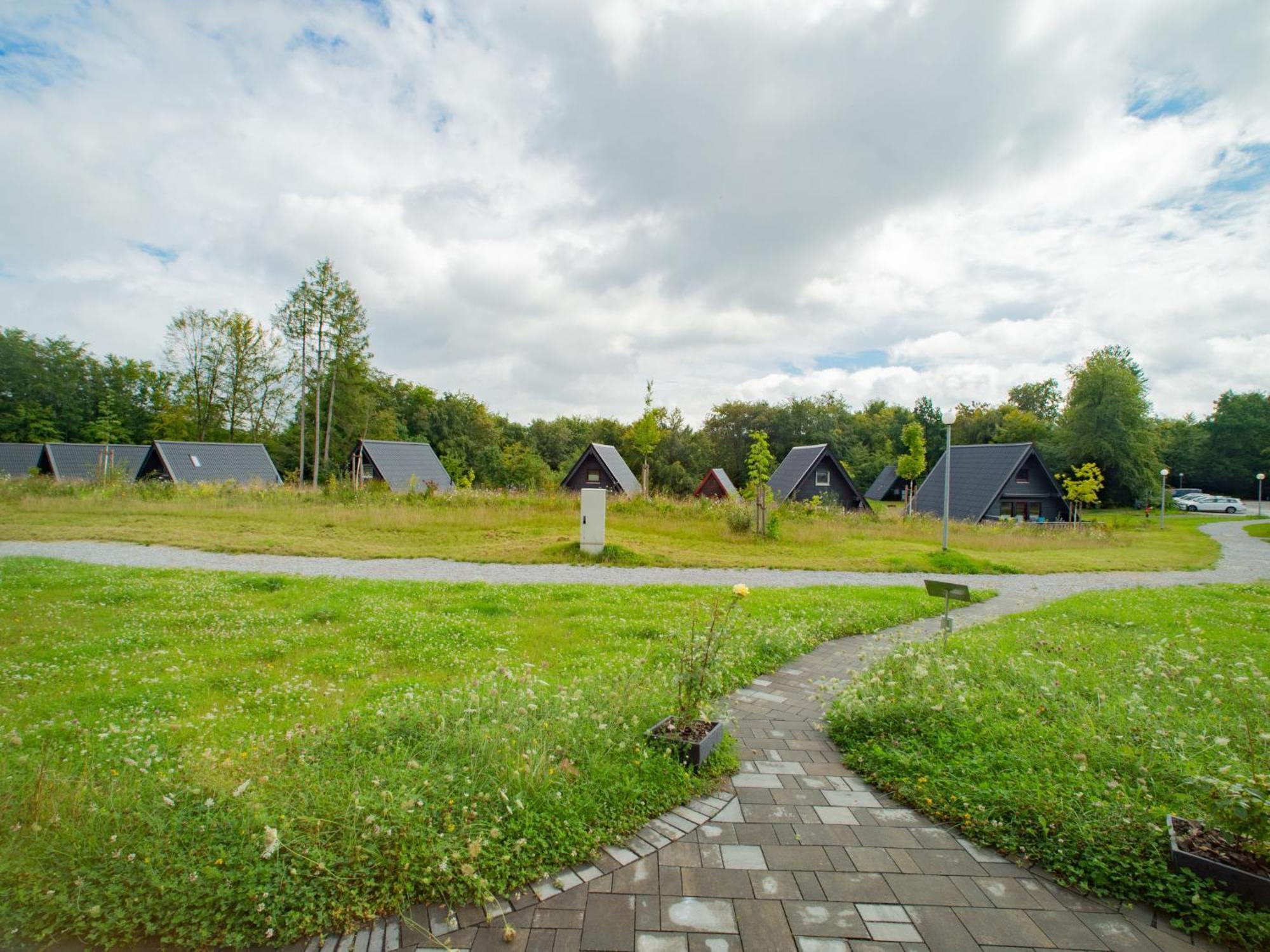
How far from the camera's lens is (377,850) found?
8.41 feet

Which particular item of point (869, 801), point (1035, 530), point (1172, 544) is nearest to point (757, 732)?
point (869, 801)

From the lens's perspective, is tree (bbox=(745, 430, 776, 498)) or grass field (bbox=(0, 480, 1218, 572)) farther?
tree (bbox=(745, 430, 776, 498))

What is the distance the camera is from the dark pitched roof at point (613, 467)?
2977 cm

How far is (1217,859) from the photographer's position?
102 inches

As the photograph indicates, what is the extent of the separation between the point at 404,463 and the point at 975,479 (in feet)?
90.8

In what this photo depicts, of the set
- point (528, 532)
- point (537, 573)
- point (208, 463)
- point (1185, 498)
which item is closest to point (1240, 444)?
point (1185, 498)

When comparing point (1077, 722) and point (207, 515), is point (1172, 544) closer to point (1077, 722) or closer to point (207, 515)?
point (1077, 722)

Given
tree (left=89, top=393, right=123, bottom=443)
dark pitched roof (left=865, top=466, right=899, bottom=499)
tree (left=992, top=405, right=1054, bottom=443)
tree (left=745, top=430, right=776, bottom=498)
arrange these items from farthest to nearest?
tree (left=992, top=405, right=1054, bottom=443), dark pitched roof (left=865, top=466, right=899, bottom=499), tree (left=89, top=393, right=123, bottom=443), tree (left=745, top=430, right=776, bottom=498)

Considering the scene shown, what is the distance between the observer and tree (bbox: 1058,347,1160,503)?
4159cm

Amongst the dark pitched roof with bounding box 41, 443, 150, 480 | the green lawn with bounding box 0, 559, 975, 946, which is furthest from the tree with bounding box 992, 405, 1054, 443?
the dark pitched roof with bounding box 41, 443, 150, 480

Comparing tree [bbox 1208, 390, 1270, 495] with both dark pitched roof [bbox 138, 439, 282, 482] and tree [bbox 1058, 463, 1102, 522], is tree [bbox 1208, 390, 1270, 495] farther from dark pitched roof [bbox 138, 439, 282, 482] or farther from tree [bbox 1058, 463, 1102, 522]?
dark pitched roof [bbox 138, 439, 282, 482]

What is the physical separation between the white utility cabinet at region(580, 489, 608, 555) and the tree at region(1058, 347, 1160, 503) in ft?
142

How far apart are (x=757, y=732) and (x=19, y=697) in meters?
5.08

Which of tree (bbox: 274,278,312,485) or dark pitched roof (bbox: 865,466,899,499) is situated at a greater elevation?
tree (bbox: 274,278,312,485)
